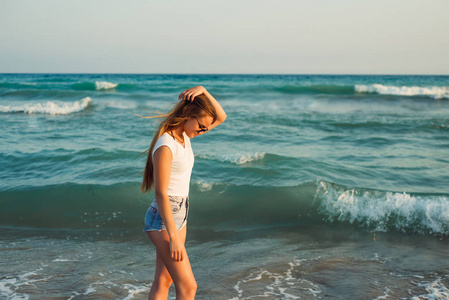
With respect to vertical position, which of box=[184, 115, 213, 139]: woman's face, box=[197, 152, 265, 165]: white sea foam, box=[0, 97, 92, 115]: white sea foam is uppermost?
box=[184, 115, 213, 139]: woman's face

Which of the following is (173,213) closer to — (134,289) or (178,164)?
(178,164)

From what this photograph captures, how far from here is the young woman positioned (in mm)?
2473

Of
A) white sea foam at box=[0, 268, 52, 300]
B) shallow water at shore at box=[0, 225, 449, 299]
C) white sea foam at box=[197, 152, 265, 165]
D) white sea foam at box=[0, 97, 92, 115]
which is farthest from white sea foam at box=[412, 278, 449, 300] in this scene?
white sea foam at box=[0, 97, 92, 115]

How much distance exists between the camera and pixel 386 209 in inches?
260

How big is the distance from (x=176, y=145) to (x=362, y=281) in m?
2.96

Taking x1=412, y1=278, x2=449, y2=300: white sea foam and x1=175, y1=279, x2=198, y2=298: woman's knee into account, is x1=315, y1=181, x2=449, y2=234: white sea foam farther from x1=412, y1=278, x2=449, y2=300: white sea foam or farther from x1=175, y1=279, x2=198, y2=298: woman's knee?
x1=175, y1=279, x2=198, y2=298: woman's knee

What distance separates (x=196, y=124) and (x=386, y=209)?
16.4 ft

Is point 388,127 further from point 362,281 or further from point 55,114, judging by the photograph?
point 55,114

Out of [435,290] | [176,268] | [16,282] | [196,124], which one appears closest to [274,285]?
[435,290]

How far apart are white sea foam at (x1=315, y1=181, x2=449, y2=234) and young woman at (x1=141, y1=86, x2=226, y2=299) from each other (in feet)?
14.6

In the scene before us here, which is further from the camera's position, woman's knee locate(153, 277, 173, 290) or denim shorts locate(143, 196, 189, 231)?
woman's knee locate(153, 277, 173, 290)

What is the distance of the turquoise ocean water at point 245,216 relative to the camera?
14.2 feet

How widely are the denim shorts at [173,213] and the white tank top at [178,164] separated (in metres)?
0.05

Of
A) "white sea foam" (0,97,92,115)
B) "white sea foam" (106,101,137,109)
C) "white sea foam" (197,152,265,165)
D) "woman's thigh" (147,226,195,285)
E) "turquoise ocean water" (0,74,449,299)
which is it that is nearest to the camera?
"woman's thigh" (147,226,195,285)
